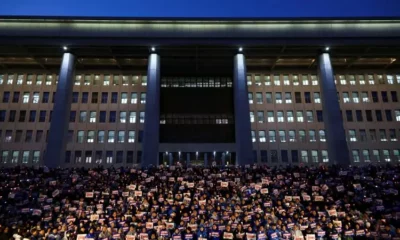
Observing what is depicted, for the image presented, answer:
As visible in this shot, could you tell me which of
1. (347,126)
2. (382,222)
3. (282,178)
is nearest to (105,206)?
(282,178)

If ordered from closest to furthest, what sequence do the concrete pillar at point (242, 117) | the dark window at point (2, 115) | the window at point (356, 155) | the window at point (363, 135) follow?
the concrete pillar at point (242, 117), the window at point (356, 155), the dark window at point (2, 115), the window at point (363, 135)

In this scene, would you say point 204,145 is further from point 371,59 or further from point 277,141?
point 371,59

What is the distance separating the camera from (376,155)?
47188 mm

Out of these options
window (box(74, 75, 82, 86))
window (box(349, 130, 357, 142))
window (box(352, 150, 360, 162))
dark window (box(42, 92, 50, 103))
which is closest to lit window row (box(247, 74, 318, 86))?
window (box(349, 130, 357, 142))

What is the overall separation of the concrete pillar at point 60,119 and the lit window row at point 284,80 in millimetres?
26582

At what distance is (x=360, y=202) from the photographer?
734 inches

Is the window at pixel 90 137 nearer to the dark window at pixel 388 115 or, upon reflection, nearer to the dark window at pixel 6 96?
the dark window at pixel 6 96

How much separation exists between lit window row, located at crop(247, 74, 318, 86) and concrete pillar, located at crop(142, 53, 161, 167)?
1788 centimetres

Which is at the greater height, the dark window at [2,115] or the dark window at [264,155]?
the dark window at [2,115]

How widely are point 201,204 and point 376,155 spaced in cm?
3953

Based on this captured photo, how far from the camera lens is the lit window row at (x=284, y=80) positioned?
49.9 metres

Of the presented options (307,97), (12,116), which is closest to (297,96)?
(307,97)

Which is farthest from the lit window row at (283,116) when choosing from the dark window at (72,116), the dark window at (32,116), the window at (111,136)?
the dark window at (32,116)

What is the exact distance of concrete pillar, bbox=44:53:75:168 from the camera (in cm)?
3491
